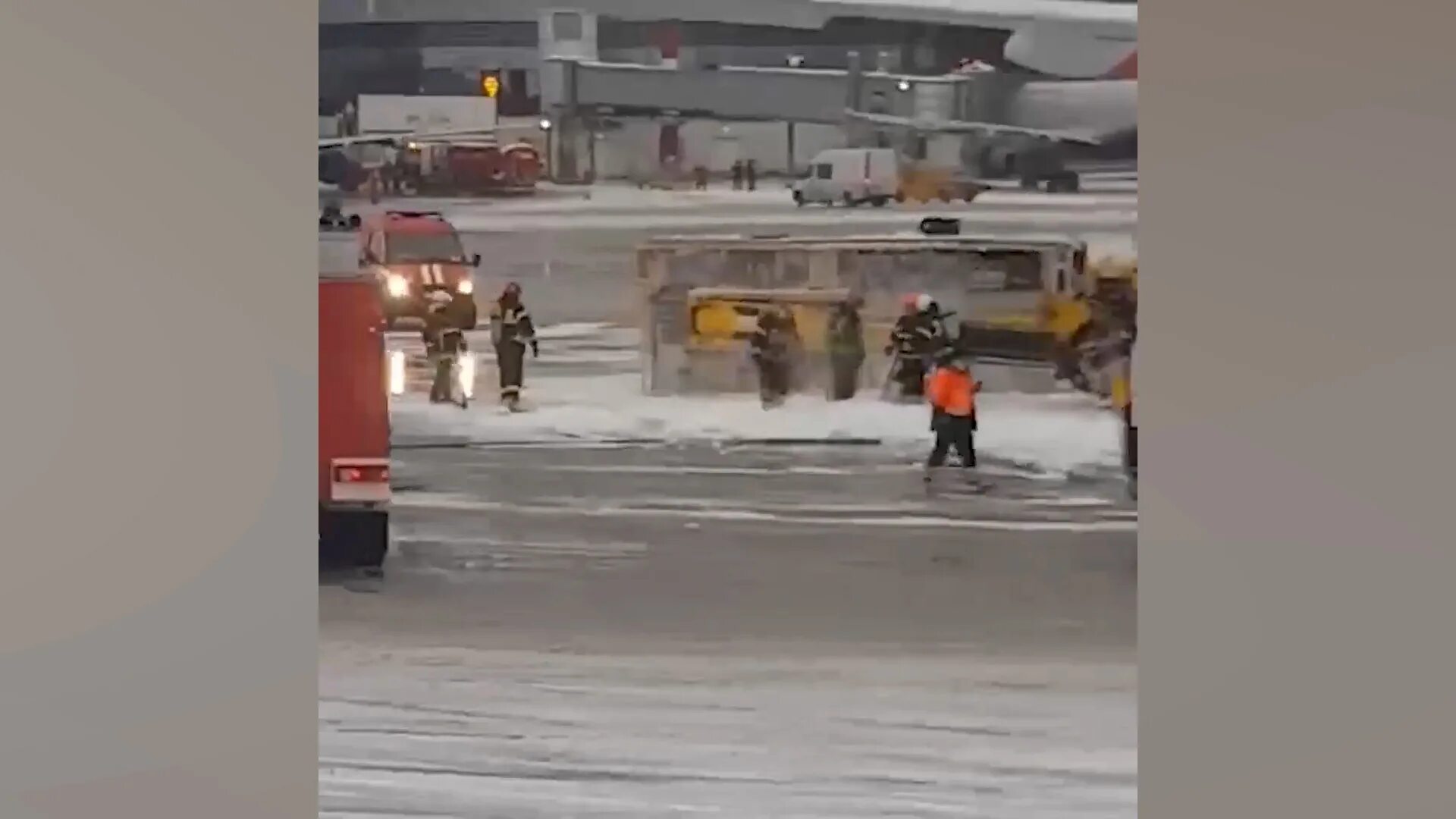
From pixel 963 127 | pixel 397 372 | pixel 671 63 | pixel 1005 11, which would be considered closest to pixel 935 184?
pixel 963 127

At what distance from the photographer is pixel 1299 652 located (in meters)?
1.44

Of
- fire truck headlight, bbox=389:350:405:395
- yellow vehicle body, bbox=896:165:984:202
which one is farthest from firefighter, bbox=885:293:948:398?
fire truck headlight, bbox=389:350:405:395

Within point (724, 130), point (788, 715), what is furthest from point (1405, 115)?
point (788, 715)

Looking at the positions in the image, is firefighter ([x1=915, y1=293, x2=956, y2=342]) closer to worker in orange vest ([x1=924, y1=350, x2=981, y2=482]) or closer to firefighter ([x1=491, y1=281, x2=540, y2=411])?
worker in orange vest ([x1=924, y1=350, x2=981, y2=482])

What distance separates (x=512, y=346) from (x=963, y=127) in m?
0.51

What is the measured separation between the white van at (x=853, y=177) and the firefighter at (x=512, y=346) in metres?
0.32

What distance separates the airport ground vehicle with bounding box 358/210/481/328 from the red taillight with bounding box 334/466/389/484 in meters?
0.17

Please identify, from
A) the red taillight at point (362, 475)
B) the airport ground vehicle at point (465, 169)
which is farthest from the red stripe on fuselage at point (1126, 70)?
the red taillight at point (362, 475)

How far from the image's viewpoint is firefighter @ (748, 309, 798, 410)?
1.48 metres

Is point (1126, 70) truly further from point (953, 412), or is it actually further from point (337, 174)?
point (337, 174)

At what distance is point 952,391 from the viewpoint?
4.83 feet

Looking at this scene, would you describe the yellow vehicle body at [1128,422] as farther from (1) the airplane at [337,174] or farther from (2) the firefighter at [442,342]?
(1) the airplane at [337,174]

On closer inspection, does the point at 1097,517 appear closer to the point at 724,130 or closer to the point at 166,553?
the point at 724,130

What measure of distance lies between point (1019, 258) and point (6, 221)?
3.54 ft
